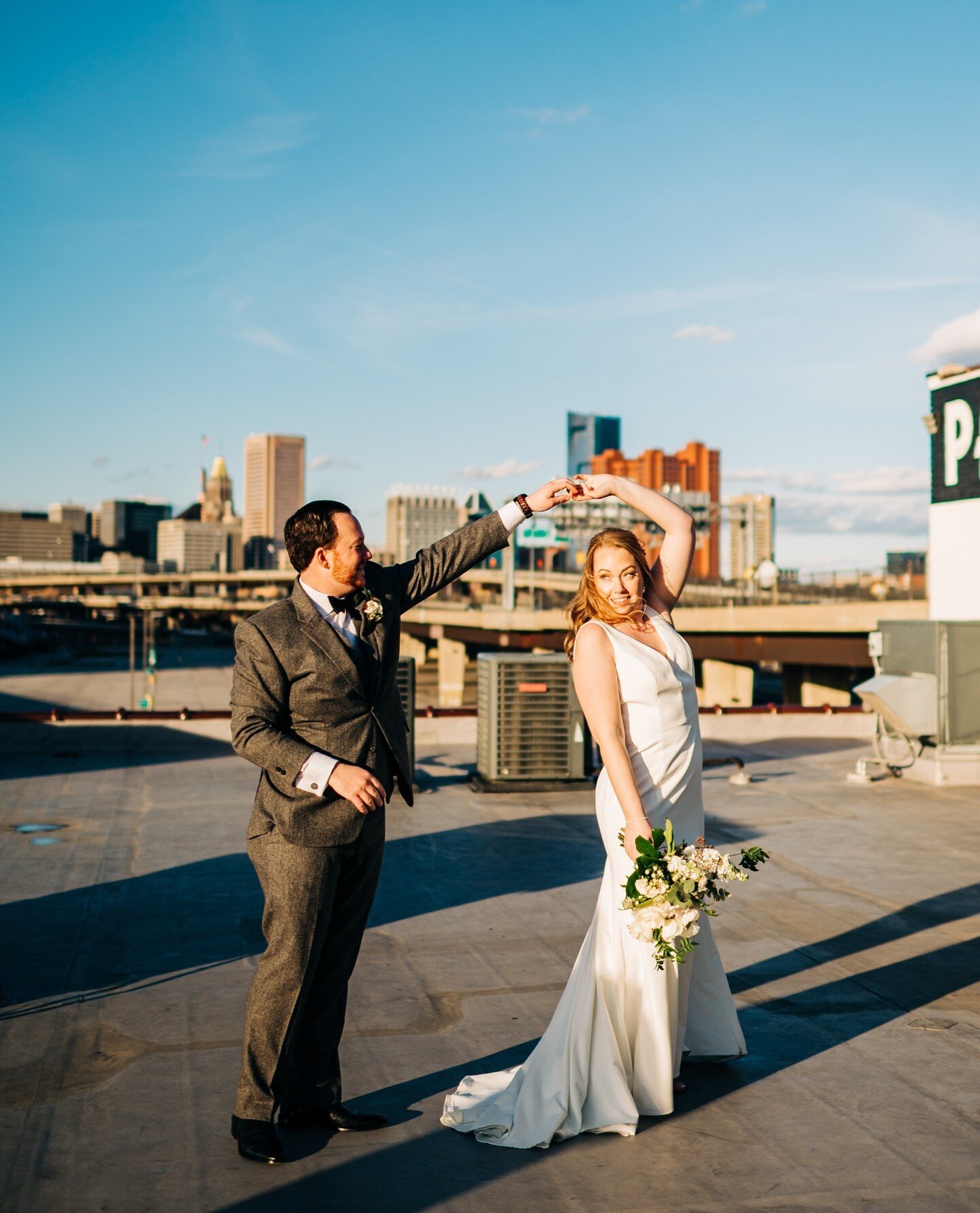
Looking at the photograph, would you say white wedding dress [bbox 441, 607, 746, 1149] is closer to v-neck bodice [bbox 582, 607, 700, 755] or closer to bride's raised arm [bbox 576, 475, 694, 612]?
v-neck bodice [bbox 582, 607, 700, 755]

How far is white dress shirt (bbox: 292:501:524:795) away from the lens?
3807 mm

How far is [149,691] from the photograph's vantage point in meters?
69.7

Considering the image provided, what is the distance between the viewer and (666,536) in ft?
14.9

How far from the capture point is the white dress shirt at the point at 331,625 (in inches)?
150

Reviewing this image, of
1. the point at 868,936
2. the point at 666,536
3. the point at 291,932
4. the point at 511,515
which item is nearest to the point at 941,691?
the point at 868,936

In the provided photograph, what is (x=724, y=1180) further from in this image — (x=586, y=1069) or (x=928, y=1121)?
(x=928, y=1121)

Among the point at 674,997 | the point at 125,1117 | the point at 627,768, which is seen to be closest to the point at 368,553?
the point at 627,768

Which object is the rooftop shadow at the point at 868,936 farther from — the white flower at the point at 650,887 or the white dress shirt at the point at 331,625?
the white dress shirt at the point at 331,625

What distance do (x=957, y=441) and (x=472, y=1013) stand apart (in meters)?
12.2

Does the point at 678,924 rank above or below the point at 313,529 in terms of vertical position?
below

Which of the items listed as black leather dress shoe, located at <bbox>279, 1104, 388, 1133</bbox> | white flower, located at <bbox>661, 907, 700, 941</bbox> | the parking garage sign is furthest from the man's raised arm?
the parking garage sign

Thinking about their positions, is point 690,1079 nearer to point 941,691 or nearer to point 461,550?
point 461,550

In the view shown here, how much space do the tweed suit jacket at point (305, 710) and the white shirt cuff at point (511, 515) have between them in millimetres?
619

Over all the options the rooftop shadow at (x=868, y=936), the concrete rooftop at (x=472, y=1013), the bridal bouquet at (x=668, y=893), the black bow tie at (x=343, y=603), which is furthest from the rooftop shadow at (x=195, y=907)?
the bridal bouquet at (x=668, y=893)
